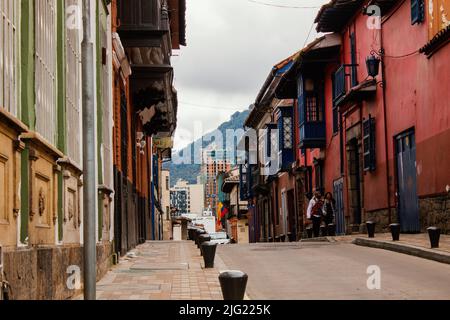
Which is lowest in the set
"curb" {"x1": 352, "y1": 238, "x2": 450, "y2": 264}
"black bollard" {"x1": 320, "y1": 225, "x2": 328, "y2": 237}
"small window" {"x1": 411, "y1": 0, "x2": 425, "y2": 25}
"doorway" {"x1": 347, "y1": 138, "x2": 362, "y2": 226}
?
"curb" {"x1": 352, "y1": 238, "x2": 450, "y2": 264}

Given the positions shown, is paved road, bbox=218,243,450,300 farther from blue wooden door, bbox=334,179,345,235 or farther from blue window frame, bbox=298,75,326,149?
blue window frame, bbox=298,75,326,149

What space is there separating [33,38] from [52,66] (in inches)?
53.3

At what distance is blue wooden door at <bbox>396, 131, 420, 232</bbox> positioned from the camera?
20438mm

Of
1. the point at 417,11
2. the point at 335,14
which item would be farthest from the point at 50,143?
the point at 335,14

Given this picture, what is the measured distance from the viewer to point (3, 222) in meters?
6.70

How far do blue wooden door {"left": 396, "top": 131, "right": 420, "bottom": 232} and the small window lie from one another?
286cm

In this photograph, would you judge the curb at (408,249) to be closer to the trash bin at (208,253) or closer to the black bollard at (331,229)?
the trash bin at (208,253)

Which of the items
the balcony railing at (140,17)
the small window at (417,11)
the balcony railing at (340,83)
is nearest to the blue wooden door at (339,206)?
the balcony railing at (340,83)

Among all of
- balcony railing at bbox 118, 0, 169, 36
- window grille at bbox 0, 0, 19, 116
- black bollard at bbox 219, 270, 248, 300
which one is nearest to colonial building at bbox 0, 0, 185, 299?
window grille at bbox 0, 0, 19, 116

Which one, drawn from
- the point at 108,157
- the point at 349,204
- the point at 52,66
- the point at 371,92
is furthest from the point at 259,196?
the point at 52,66

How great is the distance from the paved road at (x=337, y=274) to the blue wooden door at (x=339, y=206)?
9.89 m

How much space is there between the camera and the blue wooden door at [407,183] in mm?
20438

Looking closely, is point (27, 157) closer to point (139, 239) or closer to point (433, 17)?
point (433, 17)

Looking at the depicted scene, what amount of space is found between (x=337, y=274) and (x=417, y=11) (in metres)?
9.22
